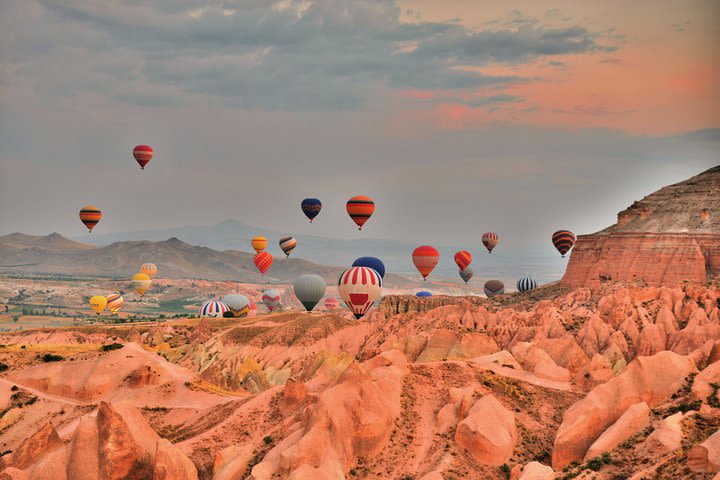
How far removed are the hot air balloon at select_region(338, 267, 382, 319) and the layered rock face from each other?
157ft

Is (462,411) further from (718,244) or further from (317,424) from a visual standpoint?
(718,244)

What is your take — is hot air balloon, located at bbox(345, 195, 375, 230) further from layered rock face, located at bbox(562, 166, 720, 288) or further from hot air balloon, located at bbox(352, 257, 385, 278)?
layered rock face, located at bbox(562, 166, 720, 288)

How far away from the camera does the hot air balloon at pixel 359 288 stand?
141 meters

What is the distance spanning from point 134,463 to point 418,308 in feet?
384

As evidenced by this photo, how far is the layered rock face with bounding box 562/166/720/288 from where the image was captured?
152625 mm

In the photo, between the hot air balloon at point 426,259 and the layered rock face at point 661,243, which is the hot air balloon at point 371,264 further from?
the layered rock face at point 661,243

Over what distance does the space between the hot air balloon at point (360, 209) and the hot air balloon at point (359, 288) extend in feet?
96.8

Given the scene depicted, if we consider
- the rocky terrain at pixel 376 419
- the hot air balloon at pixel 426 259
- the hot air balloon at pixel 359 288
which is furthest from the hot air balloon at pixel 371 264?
the rocky terrain at pixel 376 419

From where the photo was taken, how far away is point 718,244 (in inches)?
5999

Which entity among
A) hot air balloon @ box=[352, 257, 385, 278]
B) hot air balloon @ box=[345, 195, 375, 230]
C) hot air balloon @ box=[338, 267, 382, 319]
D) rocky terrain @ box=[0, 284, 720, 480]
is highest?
hot air balloon @ box=[345, 195, 375, 230]

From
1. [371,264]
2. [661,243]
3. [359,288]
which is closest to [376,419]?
[359,288]

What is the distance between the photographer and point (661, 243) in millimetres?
155625

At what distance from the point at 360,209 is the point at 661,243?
204 feet

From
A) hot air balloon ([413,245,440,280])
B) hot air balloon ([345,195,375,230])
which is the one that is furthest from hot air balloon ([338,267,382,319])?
hot air balloon ([413,245,440,280])
